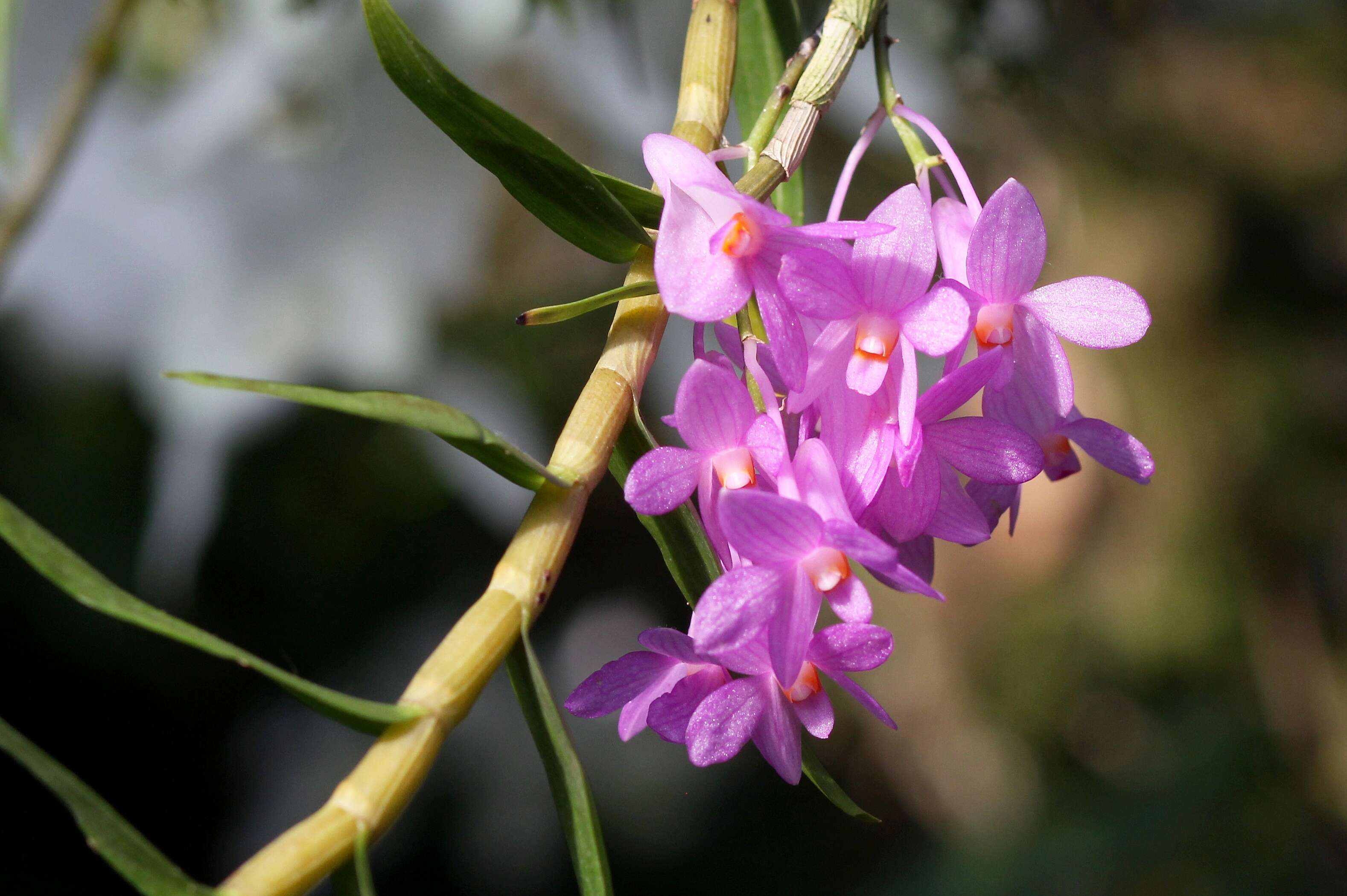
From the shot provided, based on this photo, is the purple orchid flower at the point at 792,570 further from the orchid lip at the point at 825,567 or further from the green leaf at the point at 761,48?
the green leaf at the point at 761,48

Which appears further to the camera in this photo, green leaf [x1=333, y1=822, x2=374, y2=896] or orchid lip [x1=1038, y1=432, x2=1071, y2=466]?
orchid lip [x1=1038, y1=432, x2=1071, y2=466]

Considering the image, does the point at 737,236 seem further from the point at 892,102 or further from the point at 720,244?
the point at 892,102


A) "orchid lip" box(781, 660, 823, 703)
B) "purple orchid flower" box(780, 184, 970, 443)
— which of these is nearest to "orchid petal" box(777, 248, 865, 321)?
"purple orchid flower" box(780, 184, 970, 443)

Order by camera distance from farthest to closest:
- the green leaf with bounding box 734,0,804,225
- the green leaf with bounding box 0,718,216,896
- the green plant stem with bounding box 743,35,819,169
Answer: the green leaf with bounding box 734,0,804,225 → the green plant stem with bounding box 743,35,819,169 → the green leaf with bounding box 0,718,216,896

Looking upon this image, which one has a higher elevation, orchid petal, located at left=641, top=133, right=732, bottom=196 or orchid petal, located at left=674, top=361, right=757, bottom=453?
orchid petal, located at left=641, top=133, right=732, bottom=196

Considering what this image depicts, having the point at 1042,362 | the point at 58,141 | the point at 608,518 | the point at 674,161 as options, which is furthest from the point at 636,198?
the point at 608,518

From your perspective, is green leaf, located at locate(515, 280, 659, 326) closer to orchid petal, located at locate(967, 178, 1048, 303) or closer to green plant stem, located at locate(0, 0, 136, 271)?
orchid petal, located at locate(967, 178, 1048, 303)

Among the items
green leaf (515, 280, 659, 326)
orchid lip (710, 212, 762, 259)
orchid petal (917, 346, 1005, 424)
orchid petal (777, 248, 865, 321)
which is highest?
orchid lip (710, 212, 762, 259)

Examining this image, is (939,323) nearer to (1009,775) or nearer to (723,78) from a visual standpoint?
(723,78)
